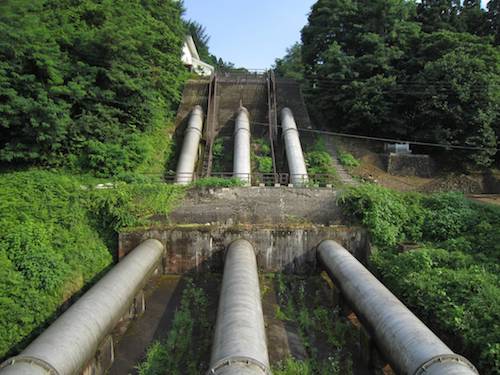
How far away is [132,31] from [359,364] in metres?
18.5

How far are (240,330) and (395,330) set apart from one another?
328 cm

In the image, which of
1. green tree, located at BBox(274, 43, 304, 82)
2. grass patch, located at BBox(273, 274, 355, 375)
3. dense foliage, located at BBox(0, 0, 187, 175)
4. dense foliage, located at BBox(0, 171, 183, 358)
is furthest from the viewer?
green tree, located at BBox(274, 43, 304, 82)

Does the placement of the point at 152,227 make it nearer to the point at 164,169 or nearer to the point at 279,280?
the point at 279,280

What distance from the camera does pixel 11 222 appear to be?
1063 centimetres

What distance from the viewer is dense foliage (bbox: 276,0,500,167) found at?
66.1 ft

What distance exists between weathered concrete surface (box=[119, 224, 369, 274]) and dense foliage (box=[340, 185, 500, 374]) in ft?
4.26

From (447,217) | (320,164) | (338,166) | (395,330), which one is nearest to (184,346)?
(395,330)

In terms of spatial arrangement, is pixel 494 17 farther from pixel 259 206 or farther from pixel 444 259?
pixel 259 206

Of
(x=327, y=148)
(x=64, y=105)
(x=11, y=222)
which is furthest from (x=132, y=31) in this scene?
(x=327, y=148)

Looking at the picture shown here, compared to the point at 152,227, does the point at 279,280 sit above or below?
below

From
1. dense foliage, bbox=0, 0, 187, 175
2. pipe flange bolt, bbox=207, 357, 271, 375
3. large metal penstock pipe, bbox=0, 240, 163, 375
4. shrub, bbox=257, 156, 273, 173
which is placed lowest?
large metal penstock pipe, bbox=0, 240, 163, 375

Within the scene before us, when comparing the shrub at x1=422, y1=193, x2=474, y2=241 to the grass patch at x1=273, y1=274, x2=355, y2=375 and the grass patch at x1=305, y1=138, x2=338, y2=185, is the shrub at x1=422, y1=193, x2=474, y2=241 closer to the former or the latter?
the grass patch at x1=273, y1=274, x2=355, y2=375

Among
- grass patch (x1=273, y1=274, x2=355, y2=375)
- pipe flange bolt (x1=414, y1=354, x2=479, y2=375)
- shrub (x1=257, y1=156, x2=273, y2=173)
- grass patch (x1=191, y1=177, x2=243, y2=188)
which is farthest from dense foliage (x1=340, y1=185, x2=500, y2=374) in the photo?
shrub (x1=257, y1=156, x2=273, y2=173)

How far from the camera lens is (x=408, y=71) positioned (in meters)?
24.3
